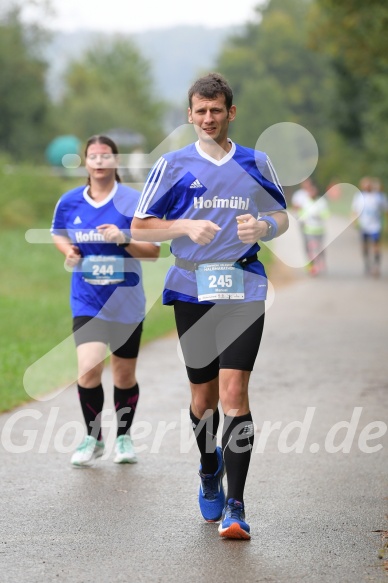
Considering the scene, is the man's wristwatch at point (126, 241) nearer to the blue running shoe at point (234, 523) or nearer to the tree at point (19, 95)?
the blue running shoe at point (234, 523)

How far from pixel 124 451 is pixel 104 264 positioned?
3.99ft

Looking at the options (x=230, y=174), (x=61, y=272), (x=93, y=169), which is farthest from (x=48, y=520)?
(x=61, y=272)

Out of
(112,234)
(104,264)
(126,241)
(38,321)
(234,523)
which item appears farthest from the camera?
(38,321)

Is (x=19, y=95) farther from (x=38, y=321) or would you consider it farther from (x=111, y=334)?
(x=111, y=334)

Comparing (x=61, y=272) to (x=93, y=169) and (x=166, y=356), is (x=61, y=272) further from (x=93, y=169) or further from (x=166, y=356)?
(x=93, y=169)

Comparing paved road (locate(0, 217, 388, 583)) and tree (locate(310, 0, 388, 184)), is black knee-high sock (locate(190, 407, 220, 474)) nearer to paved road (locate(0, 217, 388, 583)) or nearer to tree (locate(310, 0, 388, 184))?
paved road (locate(0, 217, 388, 583))

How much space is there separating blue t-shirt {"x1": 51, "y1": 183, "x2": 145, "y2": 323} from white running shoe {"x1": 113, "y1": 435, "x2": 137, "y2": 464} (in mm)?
782

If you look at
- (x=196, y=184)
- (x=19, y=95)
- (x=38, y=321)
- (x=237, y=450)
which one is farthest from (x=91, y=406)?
(x=19, y=95)

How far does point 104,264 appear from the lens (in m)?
7.90

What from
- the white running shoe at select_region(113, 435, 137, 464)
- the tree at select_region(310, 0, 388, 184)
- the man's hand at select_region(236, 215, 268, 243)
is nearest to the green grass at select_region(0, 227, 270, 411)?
the white running shoe at select_region(113, 435, 137, 464)

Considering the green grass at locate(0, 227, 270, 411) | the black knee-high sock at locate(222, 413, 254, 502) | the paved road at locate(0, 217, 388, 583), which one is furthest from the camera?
the green grass at locate(0, 227, 270, 411)

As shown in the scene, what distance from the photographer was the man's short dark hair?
6.01 meters

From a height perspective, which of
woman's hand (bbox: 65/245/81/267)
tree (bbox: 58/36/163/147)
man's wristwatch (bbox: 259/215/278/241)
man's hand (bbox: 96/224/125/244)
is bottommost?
tree (bbox: 58/36/163/147)

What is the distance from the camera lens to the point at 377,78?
3441 centimetres
